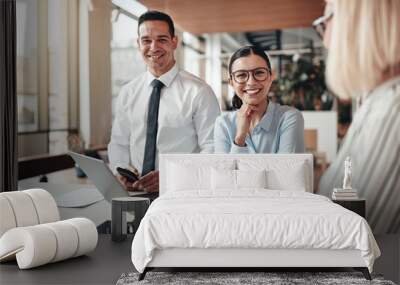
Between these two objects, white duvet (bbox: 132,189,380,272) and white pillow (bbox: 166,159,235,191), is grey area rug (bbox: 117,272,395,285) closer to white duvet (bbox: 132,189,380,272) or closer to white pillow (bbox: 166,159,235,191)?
white duvet (bbox: 132,189,380,272)

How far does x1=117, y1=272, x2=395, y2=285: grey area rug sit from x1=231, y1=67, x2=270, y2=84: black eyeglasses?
2.03 meters

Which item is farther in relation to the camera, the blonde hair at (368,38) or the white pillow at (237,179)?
the blonde hair at (368,38)

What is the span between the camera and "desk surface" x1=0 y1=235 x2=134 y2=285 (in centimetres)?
442

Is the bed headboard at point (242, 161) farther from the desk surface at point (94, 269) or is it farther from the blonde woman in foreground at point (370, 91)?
the desk surface at point (94, 269)

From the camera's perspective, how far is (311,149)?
19.6ft

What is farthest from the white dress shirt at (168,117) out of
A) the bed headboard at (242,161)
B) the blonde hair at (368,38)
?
the blonde hair at (368,38)

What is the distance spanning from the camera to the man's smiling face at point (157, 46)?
6.08 meters

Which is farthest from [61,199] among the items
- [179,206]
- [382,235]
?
[382,235]

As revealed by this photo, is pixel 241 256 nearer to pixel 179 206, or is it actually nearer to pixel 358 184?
pixel 179 206

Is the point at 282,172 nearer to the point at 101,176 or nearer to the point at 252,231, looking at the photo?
the point at 252,231

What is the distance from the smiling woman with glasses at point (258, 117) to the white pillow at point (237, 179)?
0.41 meters

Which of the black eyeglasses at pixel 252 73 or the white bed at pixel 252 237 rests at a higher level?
the black eyeglasses at pixel 252 73

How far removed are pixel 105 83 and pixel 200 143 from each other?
3.54 ft

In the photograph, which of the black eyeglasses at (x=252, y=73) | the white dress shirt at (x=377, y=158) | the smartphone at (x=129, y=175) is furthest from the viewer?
the smartphone at (x=129, y=175)
